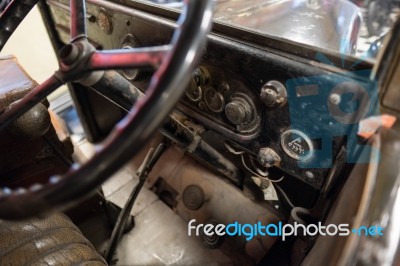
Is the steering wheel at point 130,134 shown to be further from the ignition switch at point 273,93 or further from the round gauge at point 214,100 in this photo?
the round gauge at point 214,100

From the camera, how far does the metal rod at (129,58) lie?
0.38m

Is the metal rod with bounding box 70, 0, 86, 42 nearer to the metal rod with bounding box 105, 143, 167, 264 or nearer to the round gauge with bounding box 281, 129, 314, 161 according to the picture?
the round gauge with bounding box 281, 129, 314, 161

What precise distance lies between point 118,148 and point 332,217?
0.44m

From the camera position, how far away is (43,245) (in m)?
0.75

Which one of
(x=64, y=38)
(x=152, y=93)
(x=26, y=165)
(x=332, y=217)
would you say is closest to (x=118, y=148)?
(x=152, y=93)

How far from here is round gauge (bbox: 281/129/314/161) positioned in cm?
66

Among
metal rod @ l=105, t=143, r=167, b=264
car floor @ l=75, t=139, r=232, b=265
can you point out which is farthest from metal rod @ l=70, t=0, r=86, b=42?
car floor @ l=75, t=139, r=232, b=265

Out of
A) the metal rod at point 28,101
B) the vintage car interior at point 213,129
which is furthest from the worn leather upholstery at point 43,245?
the metal rod at point 28,101

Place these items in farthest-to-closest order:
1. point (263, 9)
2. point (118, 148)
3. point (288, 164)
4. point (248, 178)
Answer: point (248, 178) → point (263, 9) → point (288, 164) → point (118, 148)

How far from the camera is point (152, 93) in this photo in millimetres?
316

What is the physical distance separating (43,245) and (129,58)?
62cm

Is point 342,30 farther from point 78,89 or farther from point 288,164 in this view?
point 78,89

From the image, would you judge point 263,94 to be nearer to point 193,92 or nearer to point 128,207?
point 193,92

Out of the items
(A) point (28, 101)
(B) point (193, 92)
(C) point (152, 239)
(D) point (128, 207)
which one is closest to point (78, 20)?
(A) point (28, 101)
